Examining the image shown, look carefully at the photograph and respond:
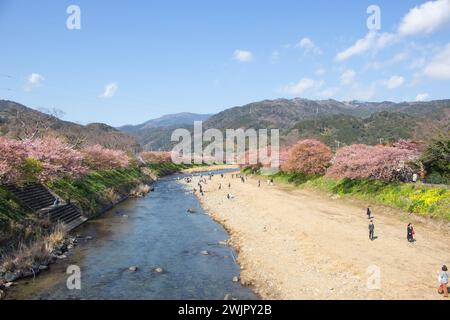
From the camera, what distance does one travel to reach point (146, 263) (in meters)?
27.5

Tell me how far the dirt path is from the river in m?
1.86

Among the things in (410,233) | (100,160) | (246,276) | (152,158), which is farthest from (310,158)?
(152,158)

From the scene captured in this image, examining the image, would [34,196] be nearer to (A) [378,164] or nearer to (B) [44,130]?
(A) [378,164]

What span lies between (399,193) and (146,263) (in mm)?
30621

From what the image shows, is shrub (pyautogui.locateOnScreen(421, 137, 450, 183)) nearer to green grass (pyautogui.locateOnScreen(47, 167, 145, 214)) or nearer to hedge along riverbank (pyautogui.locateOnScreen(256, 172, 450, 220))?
hedge along riverbank (pyautogui.locateOnScreen(256, 172, 450, 220))

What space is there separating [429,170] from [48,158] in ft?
153

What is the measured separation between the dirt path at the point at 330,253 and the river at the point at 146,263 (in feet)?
6.10

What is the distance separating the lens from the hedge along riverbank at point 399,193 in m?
36.3

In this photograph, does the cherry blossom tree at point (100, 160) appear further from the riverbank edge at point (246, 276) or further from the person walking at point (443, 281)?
the person walking at point (443, 281)

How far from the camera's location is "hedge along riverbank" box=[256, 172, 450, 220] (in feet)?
119

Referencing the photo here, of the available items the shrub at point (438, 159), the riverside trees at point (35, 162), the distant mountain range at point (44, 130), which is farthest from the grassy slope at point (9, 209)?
the shrub at point (438, 159)

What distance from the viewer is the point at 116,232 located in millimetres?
37625
